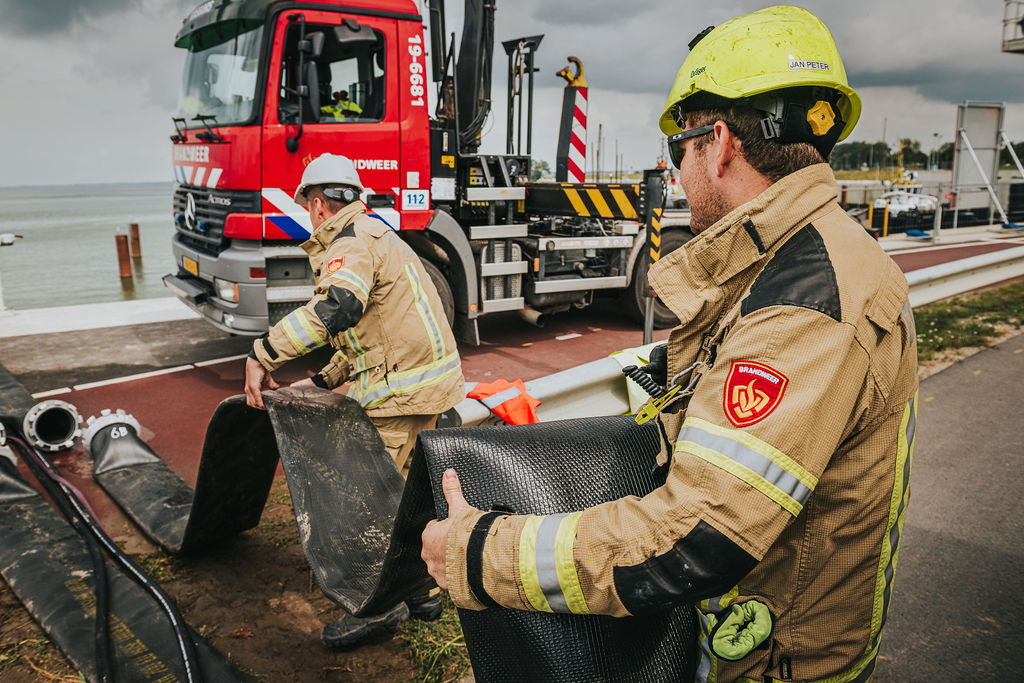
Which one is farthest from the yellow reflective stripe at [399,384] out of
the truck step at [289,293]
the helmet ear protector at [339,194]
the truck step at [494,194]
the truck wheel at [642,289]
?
the truck wheel at [642,289]

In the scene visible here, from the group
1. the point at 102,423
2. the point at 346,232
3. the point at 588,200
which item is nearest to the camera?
the point at 346,232

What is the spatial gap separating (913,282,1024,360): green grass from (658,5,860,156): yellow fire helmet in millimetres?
6120

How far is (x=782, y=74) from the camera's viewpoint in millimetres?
1364

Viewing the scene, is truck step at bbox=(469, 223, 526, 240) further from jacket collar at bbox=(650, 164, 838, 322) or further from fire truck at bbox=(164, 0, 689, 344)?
jacket collar at bbox=(650, 164, 838, 322)

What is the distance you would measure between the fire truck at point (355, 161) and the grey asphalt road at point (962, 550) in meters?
3.22

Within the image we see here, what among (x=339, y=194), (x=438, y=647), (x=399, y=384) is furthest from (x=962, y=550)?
(x=339, y=194)

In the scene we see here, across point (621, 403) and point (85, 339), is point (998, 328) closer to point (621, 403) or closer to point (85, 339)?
point (621, 403)

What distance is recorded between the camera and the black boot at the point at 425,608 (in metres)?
3.20

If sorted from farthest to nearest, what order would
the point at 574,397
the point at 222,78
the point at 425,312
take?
the point at 222,78, the point at 574,397, the point at 425,312

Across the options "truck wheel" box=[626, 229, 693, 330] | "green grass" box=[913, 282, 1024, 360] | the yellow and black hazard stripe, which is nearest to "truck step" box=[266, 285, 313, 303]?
the yellow and black hazard stripe

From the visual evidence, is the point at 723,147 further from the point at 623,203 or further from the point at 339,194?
the point at 623,203

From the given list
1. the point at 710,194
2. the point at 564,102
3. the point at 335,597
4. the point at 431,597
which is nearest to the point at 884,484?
the point at 710,194

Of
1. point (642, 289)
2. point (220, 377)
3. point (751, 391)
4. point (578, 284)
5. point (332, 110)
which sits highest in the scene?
point (332, 110)

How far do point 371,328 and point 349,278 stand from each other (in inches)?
13.9
